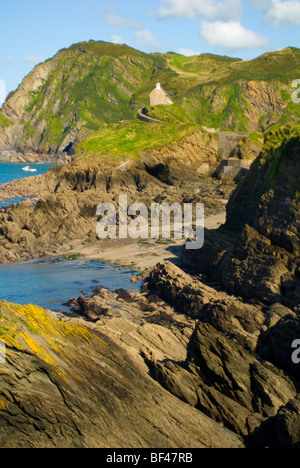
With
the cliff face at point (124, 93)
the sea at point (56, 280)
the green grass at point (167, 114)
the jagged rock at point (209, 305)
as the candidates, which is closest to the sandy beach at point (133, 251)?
the sea at point (56, 280)

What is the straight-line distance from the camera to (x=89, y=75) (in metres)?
175

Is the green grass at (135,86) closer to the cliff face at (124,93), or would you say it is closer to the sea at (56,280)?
the cliff face at (124,93)

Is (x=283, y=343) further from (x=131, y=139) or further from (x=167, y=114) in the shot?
(x=167, y=114)

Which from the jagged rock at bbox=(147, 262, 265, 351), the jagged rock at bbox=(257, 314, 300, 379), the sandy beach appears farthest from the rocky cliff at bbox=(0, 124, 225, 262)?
the jagged rock at bbox=(257, 314, 300, 379)

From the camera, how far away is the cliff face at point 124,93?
135 metres

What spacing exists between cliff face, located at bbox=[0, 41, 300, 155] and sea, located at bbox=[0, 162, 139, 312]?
96.1m

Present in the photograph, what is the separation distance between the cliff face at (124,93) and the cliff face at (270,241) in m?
97.7

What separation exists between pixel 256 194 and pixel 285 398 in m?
17.2

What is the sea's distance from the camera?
3017 centimetres

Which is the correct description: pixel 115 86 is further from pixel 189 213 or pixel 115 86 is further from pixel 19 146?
pixel 189 213

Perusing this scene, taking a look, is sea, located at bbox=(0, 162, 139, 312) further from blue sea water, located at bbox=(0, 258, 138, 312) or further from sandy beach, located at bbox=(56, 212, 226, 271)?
sandy beach, located at bbox=(56, 212, 226, 271)

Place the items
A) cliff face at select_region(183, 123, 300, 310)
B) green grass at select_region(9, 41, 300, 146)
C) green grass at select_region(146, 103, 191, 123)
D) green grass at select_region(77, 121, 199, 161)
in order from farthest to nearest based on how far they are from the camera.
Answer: green grass at select_region(9, 41, 300, 146) → green grass at select_region(146, 103, 191, 123) → green grass at select_region(77, 121, 199, 161) → cliff face at select_region(183, 123, 300, 310)

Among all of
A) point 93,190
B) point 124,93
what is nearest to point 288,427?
point 93,190
